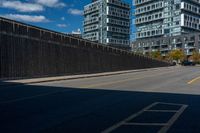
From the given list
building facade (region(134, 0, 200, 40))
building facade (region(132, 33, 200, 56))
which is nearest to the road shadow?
building facade (region(132, 33, 200, 56))

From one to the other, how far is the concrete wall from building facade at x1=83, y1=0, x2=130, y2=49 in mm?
132768

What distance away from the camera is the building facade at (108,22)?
178625 mm

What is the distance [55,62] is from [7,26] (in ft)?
27.0

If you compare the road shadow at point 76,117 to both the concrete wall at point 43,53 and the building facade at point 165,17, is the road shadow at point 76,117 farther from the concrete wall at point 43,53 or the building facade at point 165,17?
the building facade at point 165,17

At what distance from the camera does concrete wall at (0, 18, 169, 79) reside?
26641 mm

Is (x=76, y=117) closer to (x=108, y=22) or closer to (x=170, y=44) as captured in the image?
(x=170, y=44)

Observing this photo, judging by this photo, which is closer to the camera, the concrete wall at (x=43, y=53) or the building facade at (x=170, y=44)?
the concrete wall at (x=43, y=53)

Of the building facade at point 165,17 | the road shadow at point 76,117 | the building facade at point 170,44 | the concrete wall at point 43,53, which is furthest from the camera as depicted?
the building facade at point 165,17

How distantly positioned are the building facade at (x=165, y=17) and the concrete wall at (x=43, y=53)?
390 ft

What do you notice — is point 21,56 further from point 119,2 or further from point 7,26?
point 119,2

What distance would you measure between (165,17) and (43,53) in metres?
141

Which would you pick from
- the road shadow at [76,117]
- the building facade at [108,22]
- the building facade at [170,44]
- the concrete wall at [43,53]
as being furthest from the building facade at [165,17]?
the road shadow at [76,117]

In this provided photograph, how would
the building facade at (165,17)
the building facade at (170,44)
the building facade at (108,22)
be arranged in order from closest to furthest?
1. the building facade at (170,44)
2. the building facade at (165,17)
3. the building facade at (108,22)

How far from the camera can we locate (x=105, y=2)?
6924 inches
